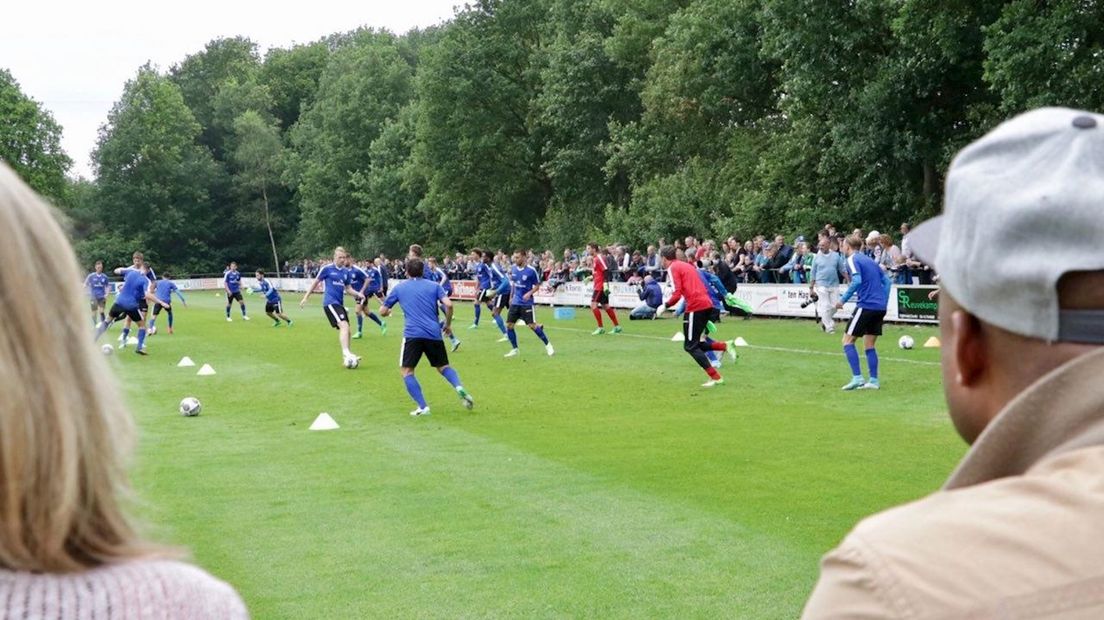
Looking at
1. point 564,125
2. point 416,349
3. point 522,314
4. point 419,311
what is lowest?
point 522,314

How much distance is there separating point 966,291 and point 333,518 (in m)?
8.41

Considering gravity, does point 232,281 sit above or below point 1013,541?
below

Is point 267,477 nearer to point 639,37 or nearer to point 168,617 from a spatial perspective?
point 168,617

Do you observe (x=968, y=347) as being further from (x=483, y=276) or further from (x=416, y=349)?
(x=483, y=276)

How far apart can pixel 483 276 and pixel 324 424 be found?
1913cm

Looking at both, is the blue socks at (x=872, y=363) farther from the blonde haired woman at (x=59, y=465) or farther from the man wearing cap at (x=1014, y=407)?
the blonde haired woman at (x=59, y=465)

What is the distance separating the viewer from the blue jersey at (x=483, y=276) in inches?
1329

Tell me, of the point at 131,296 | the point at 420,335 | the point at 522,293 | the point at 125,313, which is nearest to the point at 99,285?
the point at 125,313

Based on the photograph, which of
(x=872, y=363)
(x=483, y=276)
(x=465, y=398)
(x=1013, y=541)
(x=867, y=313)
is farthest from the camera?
(x=483, y=276)

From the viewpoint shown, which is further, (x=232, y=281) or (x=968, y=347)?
(x=232, y=281)

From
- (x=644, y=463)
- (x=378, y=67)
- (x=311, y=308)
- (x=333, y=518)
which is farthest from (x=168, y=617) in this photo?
(x=378, y=67)

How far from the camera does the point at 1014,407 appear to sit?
5.17 ft

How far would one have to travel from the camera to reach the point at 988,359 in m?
1.72

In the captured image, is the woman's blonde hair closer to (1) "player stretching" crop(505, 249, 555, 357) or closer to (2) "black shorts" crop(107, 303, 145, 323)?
(1) "player stretching" crop(505, 249, 555, 357)
